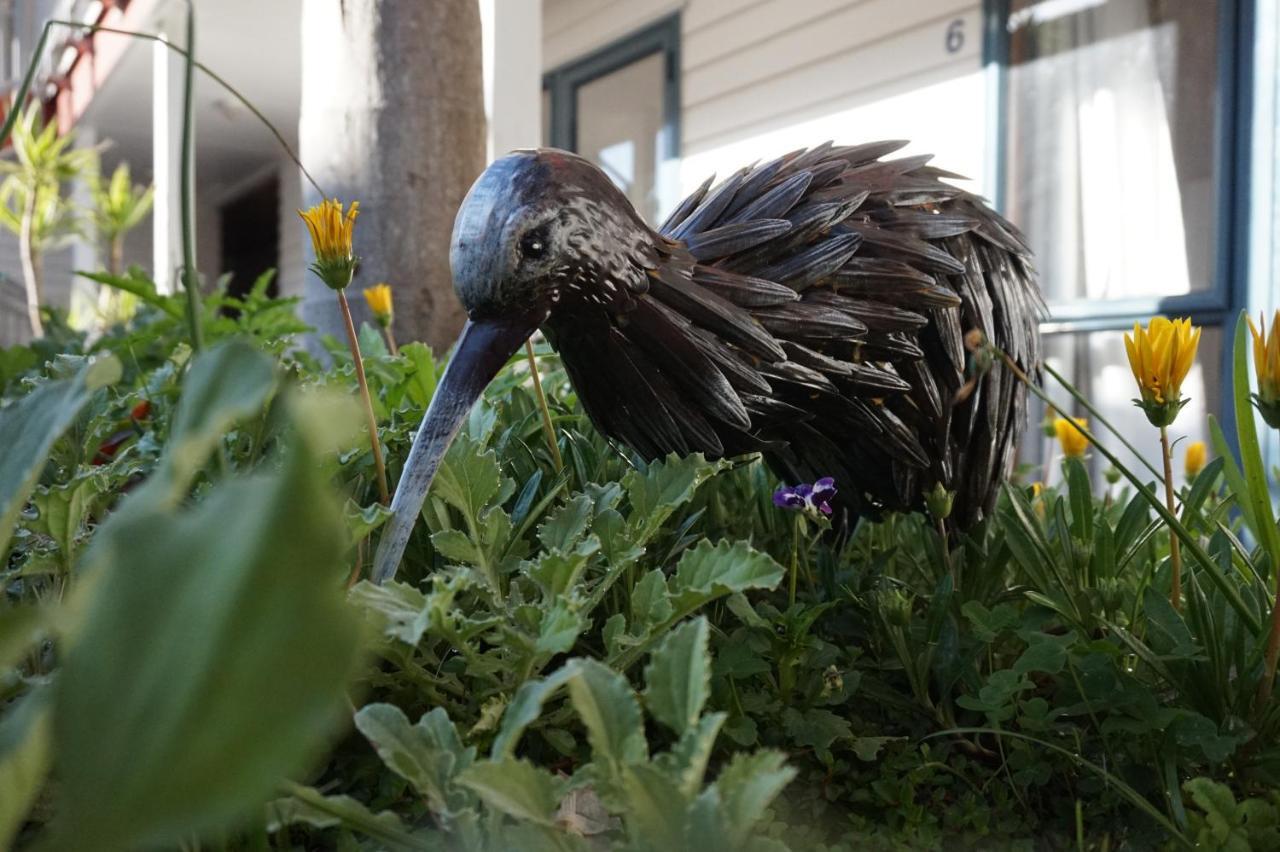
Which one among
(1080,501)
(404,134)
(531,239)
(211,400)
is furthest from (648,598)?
(404,134)

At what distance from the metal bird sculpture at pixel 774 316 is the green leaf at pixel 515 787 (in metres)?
0.28

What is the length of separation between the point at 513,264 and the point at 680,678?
0.38m

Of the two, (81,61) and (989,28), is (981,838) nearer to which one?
(989,28)

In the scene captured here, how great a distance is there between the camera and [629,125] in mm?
5434

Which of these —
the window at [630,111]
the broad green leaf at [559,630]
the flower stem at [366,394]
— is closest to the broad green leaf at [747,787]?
the broad green leaf at [559,630]

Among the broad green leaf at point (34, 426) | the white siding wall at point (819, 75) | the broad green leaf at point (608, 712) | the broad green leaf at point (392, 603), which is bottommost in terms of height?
the broad green leaf at point (608, 712)

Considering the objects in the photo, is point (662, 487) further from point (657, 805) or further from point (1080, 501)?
point (1080, 501)

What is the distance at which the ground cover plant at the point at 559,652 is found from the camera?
0.95ft

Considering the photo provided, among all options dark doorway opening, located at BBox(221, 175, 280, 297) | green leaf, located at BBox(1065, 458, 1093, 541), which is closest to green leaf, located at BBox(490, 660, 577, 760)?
green leaf, located at BBox(1065, 458, 1093, 541)

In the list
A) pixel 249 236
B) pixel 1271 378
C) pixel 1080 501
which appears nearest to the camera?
pixel 1271 378

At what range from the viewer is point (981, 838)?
768mm

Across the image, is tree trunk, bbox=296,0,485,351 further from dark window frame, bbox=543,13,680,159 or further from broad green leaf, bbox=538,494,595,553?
dark window frame, bbox=543,13,680,159

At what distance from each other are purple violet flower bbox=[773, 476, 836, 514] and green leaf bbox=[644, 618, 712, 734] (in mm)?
409

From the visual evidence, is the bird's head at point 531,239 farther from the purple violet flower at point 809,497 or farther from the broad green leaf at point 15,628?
the broad green leaf at point 15,628
